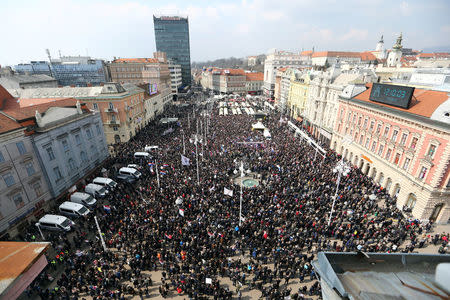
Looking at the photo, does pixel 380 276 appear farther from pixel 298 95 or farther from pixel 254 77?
pixel 254 77

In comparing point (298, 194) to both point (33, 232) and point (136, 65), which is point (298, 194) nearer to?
point (33, 232)

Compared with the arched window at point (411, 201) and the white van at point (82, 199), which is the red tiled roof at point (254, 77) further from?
the white van at point (82, 199)

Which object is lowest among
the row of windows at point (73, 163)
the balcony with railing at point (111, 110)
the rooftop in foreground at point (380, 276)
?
the row of windows at point (73, 163)

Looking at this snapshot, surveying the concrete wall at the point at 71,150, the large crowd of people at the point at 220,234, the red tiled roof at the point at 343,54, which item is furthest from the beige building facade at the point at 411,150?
the red tiled roof at the point at 343,54

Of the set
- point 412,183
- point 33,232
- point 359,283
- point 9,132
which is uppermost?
point 359,283

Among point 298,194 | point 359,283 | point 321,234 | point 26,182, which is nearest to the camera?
point 359,283

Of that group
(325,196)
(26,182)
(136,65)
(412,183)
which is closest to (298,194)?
(325,196)

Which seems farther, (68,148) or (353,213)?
(68,148)
